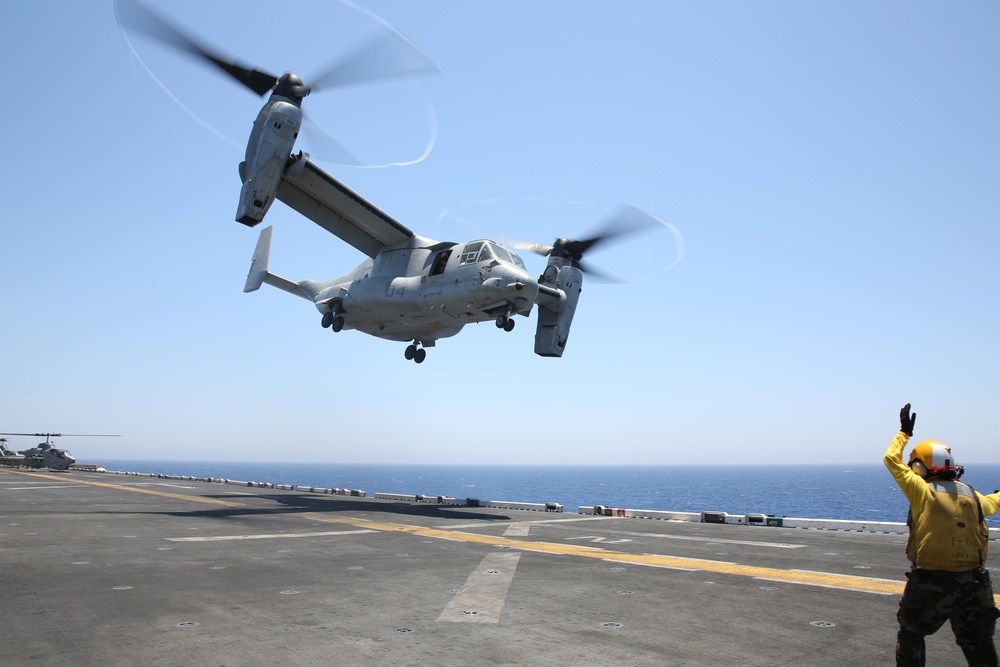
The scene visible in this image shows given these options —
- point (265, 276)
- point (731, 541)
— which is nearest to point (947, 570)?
point (731, 541)

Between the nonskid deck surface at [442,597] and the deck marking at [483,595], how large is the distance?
0.16ft

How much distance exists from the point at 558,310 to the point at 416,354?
809 cm

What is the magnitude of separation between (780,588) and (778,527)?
11.9 m

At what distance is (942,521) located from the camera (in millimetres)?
5191

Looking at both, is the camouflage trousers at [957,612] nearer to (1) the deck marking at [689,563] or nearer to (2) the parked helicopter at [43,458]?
(1) the deck marking at [689,563]

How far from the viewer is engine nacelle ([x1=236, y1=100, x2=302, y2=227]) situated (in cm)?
2481

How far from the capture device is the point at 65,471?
186 ft

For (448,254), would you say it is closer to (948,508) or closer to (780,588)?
(780,588)

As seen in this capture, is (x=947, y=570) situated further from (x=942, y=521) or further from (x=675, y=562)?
(x=675, y=562)

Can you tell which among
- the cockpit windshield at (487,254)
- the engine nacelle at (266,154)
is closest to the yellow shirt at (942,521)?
the cockpit windshield at (487,254)

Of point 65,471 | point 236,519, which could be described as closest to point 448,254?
point 236,519

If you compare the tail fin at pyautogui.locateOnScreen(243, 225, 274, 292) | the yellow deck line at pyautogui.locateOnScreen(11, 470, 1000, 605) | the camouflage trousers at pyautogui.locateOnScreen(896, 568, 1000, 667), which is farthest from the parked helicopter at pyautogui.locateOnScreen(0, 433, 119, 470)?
the camouflage trousers at pyautogui.locateOnScreen(896, 568, 1000, 667)

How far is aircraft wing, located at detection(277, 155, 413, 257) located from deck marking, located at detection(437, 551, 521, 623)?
66.9 ft

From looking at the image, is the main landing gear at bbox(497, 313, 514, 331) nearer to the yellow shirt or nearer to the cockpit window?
the cockpit window
